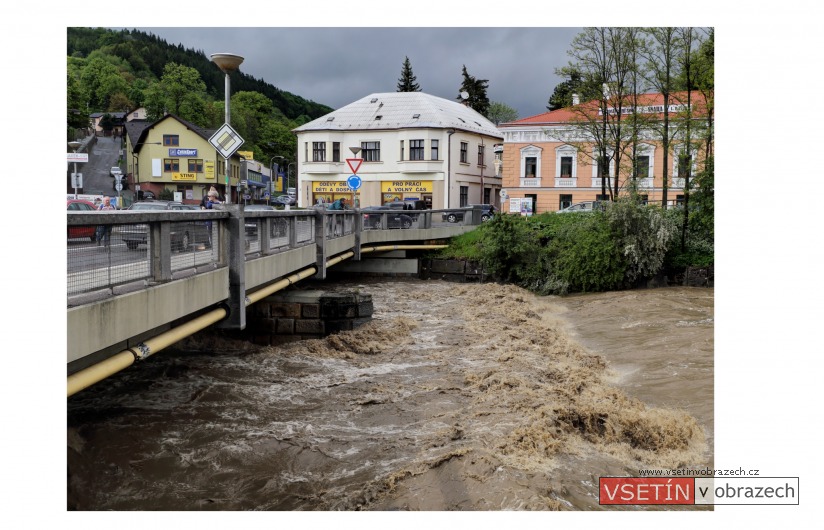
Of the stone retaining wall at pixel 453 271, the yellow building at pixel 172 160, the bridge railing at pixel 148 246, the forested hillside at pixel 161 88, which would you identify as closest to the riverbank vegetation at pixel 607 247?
the stone retaining wall at pixel 453 271

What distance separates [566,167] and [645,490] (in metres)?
42.7

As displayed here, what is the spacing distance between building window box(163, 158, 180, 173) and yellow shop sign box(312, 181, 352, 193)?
2087 cm

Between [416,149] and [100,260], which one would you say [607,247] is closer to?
[100,260]

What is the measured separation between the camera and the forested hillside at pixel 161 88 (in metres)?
81.7

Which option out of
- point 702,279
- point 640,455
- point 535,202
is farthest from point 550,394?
point 535,202

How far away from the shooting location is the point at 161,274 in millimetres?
8188

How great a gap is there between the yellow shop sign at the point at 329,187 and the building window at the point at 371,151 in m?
2.60

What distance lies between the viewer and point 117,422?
10047 mm

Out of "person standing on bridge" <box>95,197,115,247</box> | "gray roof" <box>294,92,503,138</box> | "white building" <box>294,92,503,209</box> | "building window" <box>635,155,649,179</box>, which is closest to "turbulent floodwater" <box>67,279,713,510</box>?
"person standing on bridge" <box>95,197,115,247</box>

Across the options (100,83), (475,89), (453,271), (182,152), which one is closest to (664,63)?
(453,271)

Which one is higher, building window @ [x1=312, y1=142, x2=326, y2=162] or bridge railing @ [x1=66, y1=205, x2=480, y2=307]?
building window @ [x1=312, y1=142, x2=326, y2=162]

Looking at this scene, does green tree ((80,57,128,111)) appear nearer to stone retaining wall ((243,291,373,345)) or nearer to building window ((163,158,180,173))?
building window ((163,158,180,173))

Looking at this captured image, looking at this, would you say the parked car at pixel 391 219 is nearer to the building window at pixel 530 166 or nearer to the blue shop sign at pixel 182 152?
the building window at pixel 530 166

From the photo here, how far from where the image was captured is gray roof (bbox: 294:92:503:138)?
2119 inches
